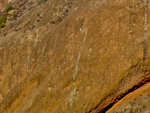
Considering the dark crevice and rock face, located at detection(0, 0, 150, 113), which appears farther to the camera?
rock face, located at detection(0, 0, 150, 113)

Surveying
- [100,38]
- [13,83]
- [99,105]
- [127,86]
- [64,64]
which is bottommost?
[13,83]

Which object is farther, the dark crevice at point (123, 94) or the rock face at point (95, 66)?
the rock face at point (95, 66)

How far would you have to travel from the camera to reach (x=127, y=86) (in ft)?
38.2

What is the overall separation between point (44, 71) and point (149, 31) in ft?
24.3

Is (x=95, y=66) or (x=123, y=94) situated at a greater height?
(x=95, y=66)

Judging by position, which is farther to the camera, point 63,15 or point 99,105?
point 63,15

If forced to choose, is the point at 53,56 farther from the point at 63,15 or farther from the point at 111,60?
the point at 63,15

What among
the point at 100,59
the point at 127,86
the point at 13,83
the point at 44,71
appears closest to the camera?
the point at 127,86

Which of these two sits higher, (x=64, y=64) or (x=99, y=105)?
(x=64, y=64)

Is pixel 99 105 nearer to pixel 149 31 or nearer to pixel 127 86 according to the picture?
pixel 127 86

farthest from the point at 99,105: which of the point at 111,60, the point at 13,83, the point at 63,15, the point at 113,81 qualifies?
the point at 63,15

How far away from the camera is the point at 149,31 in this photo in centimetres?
1166

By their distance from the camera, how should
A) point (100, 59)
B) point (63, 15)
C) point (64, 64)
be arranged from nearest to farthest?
point (100, 59)
point (64, 64)
point (63, 15)

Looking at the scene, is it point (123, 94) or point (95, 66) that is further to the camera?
point (95, 66)
